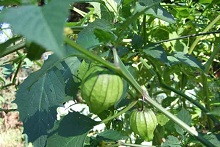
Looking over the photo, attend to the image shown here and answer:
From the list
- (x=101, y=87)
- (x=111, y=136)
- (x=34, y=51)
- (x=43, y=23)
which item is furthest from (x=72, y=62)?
(x=43, y=23)

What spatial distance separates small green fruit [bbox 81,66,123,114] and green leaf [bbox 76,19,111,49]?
53 mm

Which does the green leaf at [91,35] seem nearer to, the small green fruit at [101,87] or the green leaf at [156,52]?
the small green fruit at [101,87]

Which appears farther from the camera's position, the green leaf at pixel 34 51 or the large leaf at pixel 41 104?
the large leaf at pixel 41 104

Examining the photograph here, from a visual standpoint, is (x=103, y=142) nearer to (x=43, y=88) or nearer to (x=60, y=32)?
(x=43, y=88)

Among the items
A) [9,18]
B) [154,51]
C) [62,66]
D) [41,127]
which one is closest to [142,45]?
[154,51]

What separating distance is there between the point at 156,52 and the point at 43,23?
52cm

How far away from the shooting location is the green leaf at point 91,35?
62 centimetres

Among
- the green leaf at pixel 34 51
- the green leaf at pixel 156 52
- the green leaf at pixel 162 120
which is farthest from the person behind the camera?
the green leaf at pixel 162 120

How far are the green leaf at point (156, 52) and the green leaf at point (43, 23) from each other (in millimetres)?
476

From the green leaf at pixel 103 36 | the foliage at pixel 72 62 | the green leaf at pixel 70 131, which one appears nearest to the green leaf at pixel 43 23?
the foliage at pixel 72 62

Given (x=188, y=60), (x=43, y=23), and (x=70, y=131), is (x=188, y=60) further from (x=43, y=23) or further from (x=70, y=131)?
(x=43, y=23)

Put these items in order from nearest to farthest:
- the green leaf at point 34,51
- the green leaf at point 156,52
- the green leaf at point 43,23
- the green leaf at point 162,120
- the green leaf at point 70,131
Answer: the green leaf at point 43,23 → the green leaf at point 34,51 → the green leaf at point 70,131 → the green leaf at point 156,52 → the green leaf at point 162,120

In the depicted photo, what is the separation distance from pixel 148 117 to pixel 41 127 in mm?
184

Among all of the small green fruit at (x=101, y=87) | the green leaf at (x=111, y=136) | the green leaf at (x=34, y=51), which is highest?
the green leaf at (x=34, y=51)
